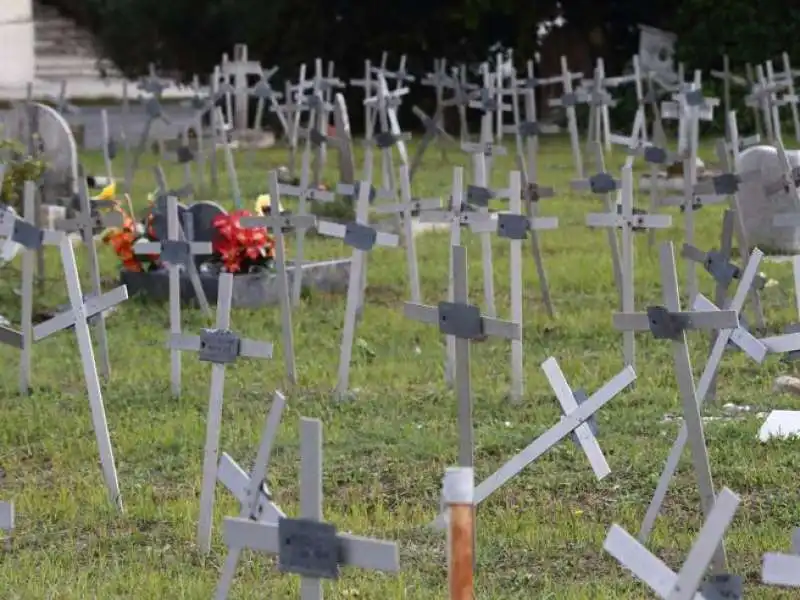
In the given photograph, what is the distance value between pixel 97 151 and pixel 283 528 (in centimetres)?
2048

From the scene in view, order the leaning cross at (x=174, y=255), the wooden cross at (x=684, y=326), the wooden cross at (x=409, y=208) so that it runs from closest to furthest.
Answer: the wooden cross at (x=684, y=326), the leaning cross at (x=174, y=255), the wooden cross at (x=409, y=208)

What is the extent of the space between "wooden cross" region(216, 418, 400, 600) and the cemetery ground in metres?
1.30

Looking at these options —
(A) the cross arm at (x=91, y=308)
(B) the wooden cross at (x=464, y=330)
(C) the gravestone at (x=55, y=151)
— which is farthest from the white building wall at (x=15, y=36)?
(B) the wooden cross at (x=464, y=330)

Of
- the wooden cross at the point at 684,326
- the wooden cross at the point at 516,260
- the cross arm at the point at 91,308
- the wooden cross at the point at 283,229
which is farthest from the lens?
the wooden cross at the point at 283,229

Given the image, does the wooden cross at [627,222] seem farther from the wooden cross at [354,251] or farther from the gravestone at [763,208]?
the gravestone at [763,208]

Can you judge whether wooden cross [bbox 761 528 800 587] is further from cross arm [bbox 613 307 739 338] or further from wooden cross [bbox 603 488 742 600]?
cross arm [bbox 613 307 739 338]

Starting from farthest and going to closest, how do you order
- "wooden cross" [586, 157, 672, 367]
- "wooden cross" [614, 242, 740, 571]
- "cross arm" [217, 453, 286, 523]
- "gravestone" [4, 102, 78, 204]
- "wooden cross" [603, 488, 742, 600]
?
"gravestone" [4, 102, 78, 204], "wooden cross" [586, 157, 672, 367], "wooden cross" [614, 242, 740, 571], "cross arm" [217, 453, 286, 523], "wooden cross" [603, 488, 742, 600]

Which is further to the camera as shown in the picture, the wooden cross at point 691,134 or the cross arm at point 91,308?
the wooden cross at point 691,134

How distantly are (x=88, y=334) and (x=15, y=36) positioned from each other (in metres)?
19.3

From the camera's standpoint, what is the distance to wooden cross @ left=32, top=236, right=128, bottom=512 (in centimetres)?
568

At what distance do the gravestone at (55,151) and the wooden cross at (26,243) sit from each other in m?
5.53

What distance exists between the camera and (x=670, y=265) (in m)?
4.51

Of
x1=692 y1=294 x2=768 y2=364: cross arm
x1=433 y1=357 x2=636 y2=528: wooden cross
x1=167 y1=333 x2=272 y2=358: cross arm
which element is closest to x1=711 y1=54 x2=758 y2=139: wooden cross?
x1=692 y1=294 x2=768 y2=364: cross arm

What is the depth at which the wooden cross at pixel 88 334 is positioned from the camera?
568 centimetres
